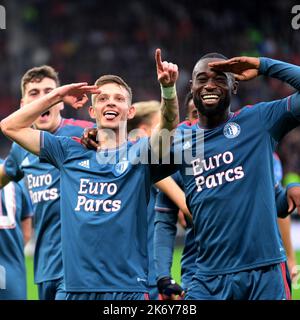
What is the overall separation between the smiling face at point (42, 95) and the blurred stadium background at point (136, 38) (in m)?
11.4

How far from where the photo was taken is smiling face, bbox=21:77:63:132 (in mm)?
6594

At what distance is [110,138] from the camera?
5.29 m

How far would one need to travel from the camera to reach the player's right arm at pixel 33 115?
5.14 metres

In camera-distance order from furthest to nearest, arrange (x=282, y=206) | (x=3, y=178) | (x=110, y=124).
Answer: (x=3, y=178) → (x=282, y=206) → (x=110, y=124)

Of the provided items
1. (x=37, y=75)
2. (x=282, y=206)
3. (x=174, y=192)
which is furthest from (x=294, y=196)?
(x=37, y=75)

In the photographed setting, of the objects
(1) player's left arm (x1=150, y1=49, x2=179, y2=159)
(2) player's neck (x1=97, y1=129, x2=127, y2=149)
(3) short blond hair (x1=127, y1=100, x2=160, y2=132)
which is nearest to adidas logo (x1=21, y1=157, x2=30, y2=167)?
(3) short blond hair (x1=127, y1=100, x2=160, y2=132)

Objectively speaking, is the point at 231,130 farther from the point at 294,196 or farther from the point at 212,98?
the point at 294,196

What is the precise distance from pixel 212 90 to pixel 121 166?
0.73 m

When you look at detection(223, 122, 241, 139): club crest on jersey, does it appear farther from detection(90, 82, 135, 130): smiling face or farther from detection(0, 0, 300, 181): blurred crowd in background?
detection(0, 0, 300, 181): blurred crowd in background

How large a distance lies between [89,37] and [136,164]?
16310 millimetres

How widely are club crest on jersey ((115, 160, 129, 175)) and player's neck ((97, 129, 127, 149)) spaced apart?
162 mm

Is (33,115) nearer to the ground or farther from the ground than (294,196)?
farther from the ground

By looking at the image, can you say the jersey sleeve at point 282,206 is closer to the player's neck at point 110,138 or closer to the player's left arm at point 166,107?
the player's left arm at point 166,107

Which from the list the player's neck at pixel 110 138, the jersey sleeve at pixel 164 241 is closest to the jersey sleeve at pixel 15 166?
the jersey sleeve at pixel 164 241
